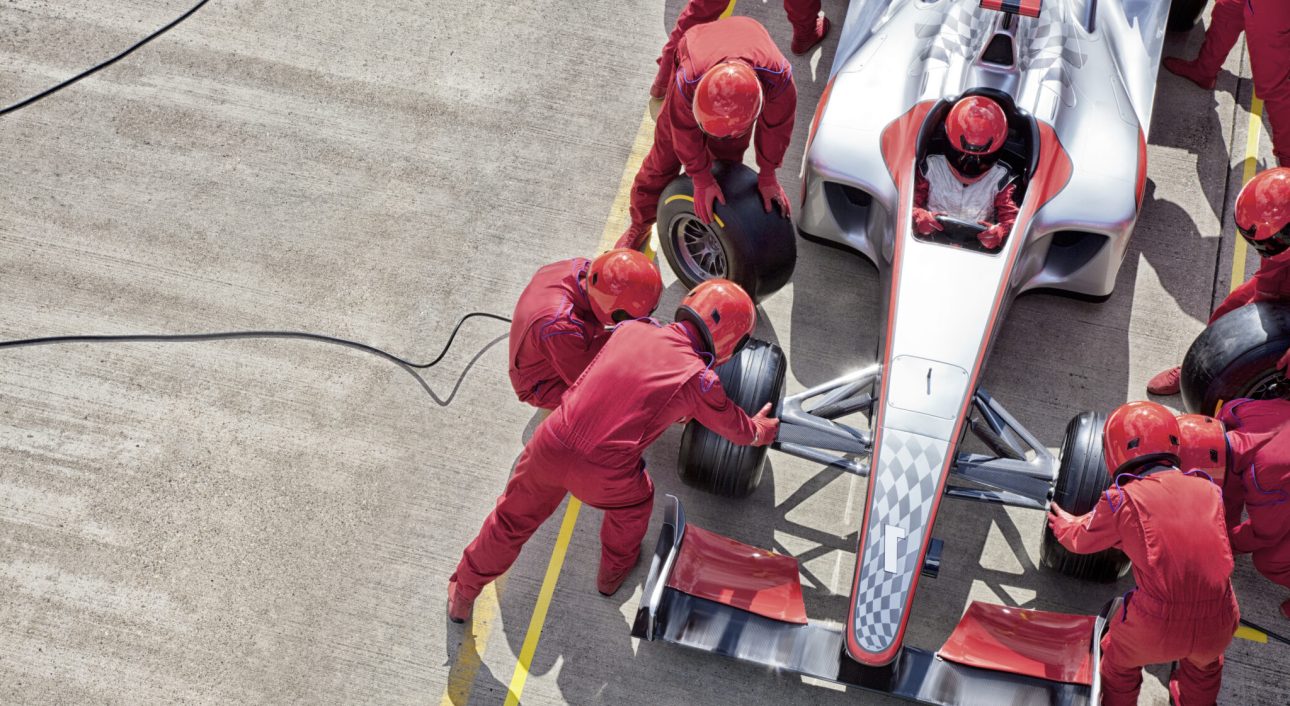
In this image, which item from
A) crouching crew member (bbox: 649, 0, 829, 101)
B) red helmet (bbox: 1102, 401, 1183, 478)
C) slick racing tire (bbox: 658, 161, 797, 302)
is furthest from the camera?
crouching crew member (bbox: 649, 0, 829, 101)

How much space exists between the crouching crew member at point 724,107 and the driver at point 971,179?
757 millimetres

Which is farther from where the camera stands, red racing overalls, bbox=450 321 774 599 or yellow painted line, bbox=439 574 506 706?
yellow painted line, bbox=439 574 506 706

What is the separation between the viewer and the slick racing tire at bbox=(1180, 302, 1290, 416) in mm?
5250

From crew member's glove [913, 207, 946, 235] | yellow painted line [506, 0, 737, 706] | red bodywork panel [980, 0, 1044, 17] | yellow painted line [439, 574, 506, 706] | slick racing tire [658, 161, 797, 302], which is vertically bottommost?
yellow painted line [439, 574, 506, 706]

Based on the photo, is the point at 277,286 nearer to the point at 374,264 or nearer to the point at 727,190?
the point at 374,264

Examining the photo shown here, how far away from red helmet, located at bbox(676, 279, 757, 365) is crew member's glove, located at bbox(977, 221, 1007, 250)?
4.36 ft

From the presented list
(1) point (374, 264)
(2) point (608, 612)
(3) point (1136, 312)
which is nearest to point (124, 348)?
(1) point (374, 264)

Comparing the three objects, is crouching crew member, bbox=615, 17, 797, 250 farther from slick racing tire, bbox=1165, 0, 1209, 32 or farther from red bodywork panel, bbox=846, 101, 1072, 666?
slick racing tire, bbox=1165, 0, 1209, 32

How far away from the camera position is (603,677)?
5172 mm

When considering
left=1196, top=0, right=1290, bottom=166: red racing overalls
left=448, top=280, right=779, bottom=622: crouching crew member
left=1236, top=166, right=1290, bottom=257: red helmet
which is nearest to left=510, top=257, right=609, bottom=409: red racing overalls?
left=448, top=280, right=779, bottom=622: crouching crew member

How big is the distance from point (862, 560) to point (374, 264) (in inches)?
136

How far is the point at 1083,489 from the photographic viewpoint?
16.1 feet

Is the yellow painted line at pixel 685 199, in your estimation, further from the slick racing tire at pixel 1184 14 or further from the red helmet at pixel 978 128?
the slick racing tire at pixel 1184 14

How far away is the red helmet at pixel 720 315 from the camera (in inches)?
179
